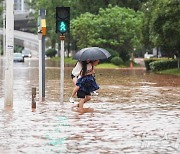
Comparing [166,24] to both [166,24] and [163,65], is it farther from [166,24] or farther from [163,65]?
[163,65]

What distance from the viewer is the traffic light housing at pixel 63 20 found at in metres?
18.9

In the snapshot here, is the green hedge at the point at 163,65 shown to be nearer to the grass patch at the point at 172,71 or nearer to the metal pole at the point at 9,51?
the grass patch at the point at 172,71

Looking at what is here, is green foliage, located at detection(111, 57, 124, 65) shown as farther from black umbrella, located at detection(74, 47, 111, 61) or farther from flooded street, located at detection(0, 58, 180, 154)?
black umbrella, located at detection(74, 47, 111, 61)

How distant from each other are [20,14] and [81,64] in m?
129

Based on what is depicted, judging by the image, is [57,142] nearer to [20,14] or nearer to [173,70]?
[173,70]

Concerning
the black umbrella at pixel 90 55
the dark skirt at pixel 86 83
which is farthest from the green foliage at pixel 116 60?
the dark skirt at pixel 86 83

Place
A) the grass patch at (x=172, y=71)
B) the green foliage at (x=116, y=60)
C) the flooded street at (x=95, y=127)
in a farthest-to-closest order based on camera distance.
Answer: the green foliage at (x=116, y=60) → the grass patch at (x=172, y=71) → the flooded street at (x=95, y=127)

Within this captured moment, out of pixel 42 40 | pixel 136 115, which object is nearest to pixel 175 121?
pixel 136 115

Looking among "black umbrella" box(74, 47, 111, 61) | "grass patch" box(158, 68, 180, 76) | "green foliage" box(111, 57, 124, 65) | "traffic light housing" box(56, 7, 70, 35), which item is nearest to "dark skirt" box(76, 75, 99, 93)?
"black umbrella" box(74, 47, 111, 61)

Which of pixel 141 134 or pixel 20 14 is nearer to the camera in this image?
pixel 141 134

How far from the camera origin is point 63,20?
19.0m

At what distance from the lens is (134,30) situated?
2468 inches

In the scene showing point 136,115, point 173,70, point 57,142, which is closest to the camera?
point 57,142

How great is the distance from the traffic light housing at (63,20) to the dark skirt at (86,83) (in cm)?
175
